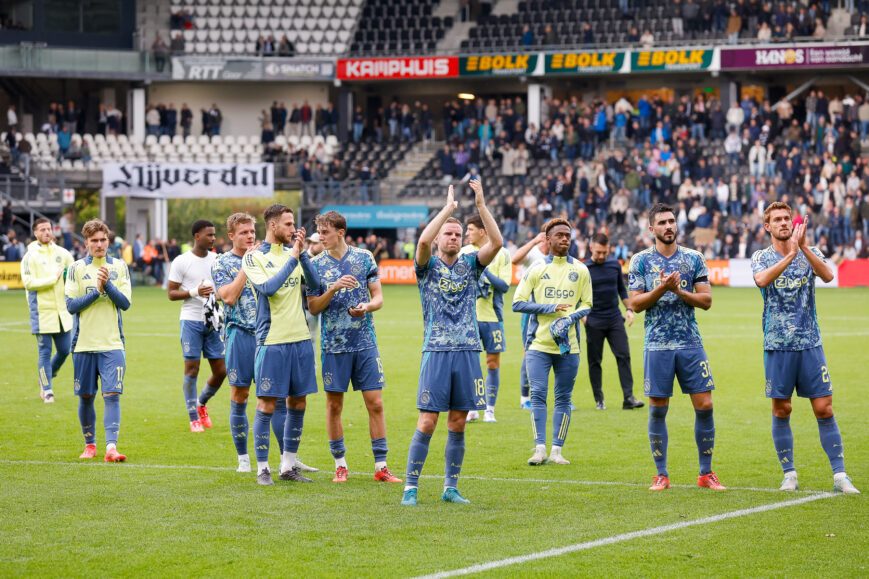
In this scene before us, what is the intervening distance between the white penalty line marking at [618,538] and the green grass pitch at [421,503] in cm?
7

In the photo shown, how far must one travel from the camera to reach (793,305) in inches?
370

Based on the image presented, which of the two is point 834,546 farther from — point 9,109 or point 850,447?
point 9,109

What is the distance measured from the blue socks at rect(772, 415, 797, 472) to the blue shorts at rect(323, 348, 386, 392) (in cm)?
322

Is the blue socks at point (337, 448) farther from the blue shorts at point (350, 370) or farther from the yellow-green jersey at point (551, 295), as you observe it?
the yellow-green jersey at point (551, 295)

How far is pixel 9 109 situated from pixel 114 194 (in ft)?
35.0

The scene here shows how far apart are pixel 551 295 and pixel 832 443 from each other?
10.1 ft

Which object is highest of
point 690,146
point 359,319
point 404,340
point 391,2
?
point 391,2

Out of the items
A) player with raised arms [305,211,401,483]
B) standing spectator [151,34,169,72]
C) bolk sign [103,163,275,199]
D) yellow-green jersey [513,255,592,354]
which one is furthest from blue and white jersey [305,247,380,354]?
standing spectator [151,34,169,72]

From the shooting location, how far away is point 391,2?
53.8 metres

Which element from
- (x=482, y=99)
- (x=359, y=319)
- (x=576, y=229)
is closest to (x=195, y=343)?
(x=359, y=319)

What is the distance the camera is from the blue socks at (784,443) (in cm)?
946

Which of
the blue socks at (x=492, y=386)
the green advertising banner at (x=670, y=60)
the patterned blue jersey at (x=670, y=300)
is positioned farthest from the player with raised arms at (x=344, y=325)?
the green advertising banner at (x=670, y=60)

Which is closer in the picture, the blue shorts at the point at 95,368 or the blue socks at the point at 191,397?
the blue shorts at the point at 95,368

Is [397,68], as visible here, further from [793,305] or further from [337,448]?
[793,305]
